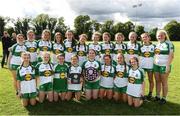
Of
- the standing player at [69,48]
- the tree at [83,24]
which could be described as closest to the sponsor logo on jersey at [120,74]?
the standing player at [69,48]

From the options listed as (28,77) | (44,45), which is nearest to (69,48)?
(44,45)

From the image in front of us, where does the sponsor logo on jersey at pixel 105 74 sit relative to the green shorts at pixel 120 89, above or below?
above

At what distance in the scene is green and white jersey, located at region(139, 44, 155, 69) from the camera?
972 centimetres

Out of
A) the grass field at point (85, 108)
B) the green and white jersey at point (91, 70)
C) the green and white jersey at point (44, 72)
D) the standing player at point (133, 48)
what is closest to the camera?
the grass field at point (85, 108)

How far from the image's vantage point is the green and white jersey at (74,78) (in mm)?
9570

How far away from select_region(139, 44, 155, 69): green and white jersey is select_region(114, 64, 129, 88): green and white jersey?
60cm

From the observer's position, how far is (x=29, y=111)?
8688 mm

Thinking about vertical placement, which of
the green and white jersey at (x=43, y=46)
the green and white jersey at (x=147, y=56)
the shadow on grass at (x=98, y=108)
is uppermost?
the green and white jersey at (x=43, y=46)

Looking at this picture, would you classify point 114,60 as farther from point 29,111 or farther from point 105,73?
point 29,111

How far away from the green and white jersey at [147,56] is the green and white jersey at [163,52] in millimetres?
226

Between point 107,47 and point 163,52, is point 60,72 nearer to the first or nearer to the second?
point 107,47

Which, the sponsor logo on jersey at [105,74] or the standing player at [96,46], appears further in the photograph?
the standing player at [96,46]

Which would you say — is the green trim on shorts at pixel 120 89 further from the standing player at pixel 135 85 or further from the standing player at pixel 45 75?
the standing player at pixel 45 75

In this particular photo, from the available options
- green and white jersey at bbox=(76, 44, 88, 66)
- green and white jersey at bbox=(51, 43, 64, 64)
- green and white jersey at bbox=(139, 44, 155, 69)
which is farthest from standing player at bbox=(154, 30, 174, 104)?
green and white jersey at bbox=(51, 43, 64, 64)
